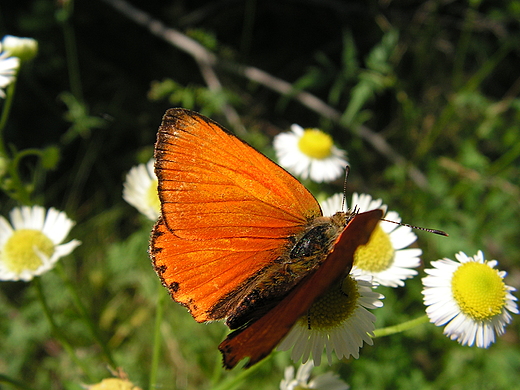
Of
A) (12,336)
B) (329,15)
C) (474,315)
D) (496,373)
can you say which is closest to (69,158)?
(12,336)

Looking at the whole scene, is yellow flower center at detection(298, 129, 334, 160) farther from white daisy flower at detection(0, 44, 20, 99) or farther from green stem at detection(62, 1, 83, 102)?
green stem at detection(62, 1, 83, 102)

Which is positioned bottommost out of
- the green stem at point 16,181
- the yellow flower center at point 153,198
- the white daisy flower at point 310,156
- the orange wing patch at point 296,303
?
the white daisy flower at point 310,156

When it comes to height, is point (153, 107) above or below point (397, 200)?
above

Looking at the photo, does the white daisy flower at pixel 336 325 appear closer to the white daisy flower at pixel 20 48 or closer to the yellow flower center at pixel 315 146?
the yellow flower center at pixel 315 146

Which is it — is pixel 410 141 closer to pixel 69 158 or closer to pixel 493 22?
pixel 493 22

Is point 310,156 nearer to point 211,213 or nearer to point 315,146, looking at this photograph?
point 315,146

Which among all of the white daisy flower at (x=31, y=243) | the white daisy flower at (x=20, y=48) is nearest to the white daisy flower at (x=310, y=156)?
the white daisy flower at (x=31, y=243)
